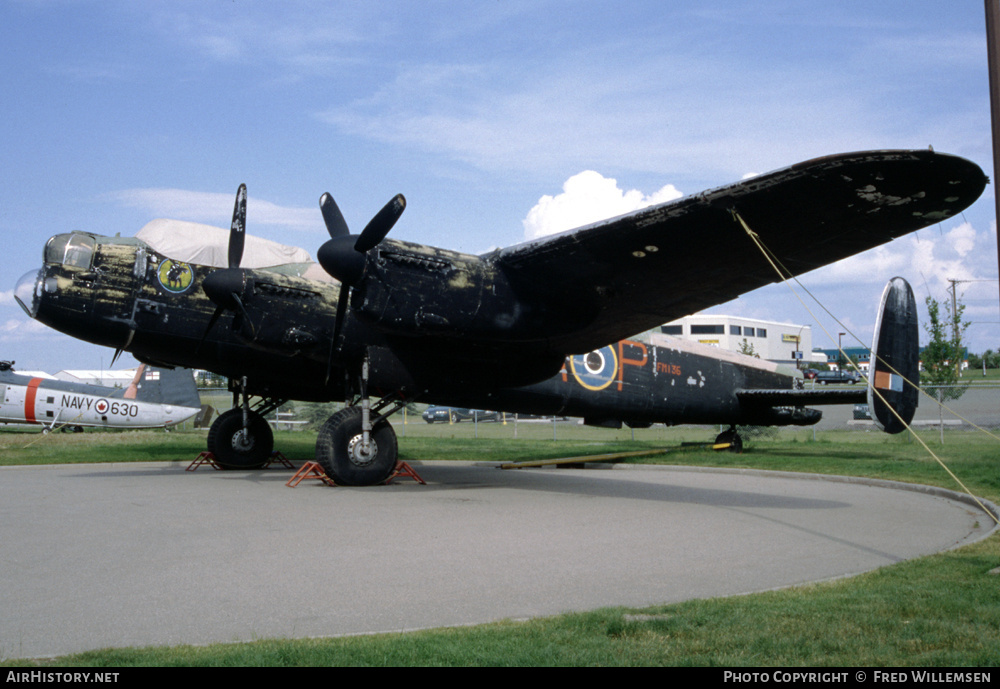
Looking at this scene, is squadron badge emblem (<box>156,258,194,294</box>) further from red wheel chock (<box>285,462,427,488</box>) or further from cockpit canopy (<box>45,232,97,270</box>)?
red wheel chock (<box>285,462,427,488</box>)

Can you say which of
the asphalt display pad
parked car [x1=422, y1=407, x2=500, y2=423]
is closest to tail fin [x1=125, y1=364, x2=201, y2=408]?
the asphalt display pad

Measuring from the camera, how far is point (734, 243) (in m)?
10.7

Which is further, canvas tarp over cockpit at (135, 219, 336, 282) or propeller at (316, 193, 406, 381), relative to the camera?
Result: canvas tarp over cockpit at (135, 219, 336, 282)

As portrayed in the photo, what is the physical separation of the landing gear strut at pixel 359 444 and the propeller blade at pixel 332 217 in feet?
6.92

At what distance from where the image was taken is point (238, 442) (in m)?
17.0

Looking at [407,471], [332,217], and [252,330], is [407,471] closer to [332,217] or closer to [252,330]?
[252,330]

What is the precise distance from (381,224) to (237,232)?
11.5ft

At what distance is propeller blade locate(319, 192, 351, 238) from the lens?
12.6 meters

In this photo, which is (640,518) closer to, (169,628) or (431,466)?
(169,628)

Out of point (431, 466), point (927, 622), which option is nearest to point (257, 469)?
point (431, 466)

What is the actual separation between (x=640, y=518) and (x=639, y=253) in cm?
366

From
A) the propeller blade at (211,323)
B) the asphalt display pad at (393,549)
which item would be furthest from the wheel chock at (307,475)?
the propeller blade at (211,323)

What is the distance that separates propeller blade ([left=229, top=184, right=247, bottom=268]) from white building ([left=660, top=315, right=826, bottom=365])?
7746 centimetres

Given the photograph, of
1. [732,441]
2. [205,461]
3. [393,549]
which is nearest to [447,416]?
[732,441]
